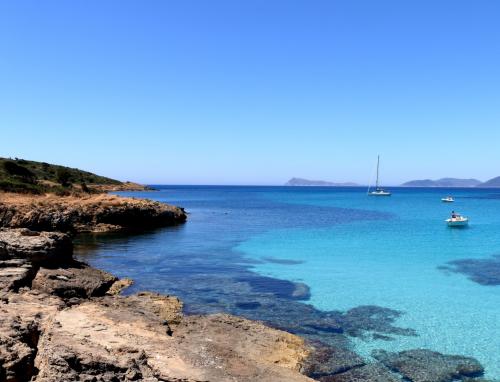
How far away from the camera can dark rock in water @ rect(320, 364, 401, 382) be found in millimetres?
15750

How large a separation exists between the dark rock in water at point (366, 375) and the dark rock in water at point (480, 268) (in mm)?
18307

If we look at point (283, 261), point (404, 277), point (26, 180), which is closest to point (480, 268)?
point (404, 277)

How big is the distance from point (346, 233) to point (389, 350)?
40004mm

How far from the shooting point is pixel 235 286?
28781 mm

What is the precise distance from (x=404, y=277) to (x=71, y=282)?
22748 millimetres

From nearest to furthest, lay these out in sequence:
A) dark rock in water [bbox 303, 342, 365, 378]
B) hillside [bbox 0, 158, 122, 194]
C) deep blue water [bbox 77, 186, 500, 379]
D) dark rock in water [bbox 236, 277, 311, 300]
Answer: dark rock in water [bbox 303, 342, 365, 378], deep blue water [bbox 77, 186, 500, 379], dark rock in water [bbox 236, 277, 311, 300], hillside [bbox 0, 158, 122, 194]

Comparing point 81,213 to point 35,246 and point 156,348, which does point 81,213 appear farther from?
point 156,348

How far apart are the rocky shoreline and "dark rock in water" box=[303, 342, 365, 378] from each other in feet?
0.13

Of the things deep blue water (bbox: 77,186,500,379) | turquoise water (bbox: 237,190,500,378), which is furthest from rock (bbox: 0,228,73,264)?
turquoise water (bbox: 237,190,500,378)

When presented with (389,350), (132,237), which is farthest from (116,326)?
(132,237)

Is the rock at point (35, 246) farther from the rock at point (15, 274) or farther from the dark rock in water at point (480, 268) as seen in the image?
the dark rock in water at point (480, 268)

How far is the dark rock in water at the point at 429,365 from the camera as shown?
16156 millimetres

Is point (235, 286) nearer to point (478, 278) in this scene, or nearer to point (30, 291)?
point (30, 291)

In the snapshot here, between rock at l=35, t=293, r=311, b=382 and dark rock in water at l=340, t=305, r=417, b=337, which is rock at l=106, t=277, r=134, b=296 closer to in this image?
rock at l=35, t=293, r=311, b=382
